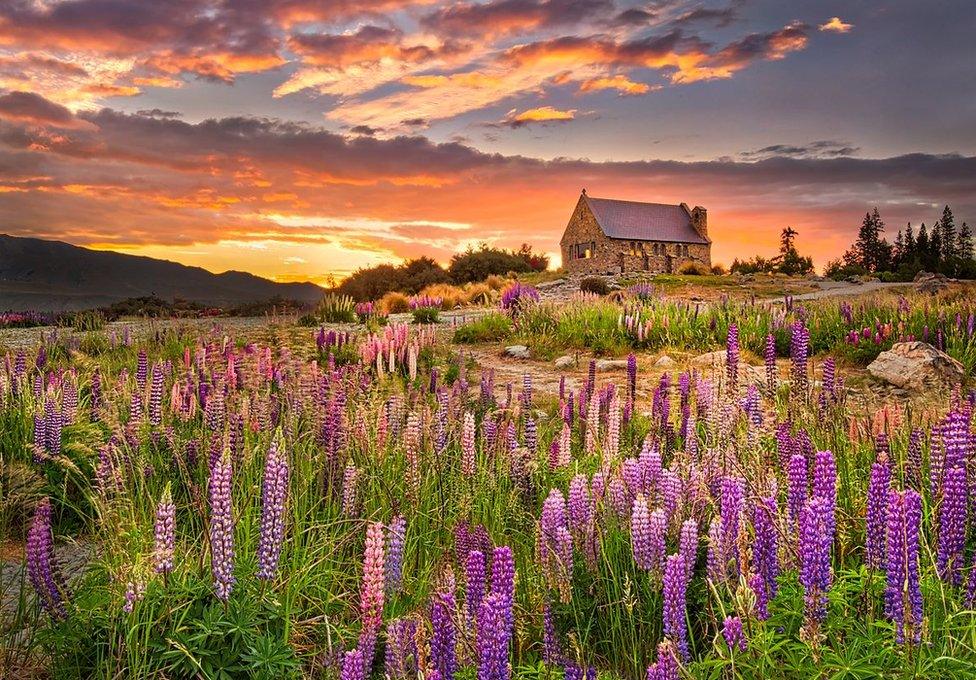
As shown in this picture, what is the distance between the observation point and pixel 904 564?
8.13 ft

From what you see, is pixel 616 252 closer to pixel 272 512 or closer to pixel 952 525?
pixel 952 525

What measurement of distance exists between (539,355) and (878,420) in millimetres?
9495

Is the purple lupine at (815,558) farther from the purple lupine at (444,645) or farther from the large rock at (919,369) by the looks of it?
the large rock at (919,369)

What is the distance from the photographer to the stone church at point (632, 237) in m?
69.8

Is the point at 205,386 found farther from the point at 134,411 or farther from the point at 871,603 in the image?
the point at 871,603

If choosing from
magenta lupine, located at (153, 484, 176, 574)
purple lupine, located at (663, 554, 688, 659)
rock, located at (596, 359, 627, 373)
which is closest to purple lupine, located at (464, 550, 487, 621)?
purple lupine, located at (663, 554, 688, 659)

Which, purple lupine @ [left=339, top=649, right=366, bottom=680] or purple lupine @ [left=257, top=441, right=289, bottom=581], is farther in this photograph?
purple lupine @ [left=257, top=441, right=289, bottom=581]

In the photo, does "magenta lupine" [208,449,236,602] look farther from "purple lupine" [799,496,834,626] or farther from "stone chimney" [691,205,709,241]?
"stone chimney" [691,205,709,241]

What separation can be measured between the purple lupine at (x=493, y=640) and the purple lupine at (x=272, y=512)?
3.20 ft

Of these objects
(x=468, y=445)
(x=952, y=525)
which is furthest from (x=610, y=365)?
(x=952, y=525)

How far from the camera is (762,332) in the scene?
1492 cm

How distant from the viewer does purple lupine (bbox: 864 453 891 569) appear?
283 centimetres

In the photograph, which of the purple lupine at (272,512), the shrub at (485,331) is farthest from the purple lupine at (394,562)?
the shrub at (485,331)

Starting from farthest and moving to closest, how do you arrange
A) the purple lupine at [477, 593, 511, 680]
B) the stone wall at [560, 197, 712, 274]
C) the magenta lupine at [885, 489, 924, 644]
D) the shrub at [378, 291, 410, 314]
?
the stone wall at [560, 197, 712, 274]
the shrub at [378, 291, 410, 314]
the magenta lupine at [885, 489, 924, 644]
the purple lupine at [477, 593, 511, 680]
